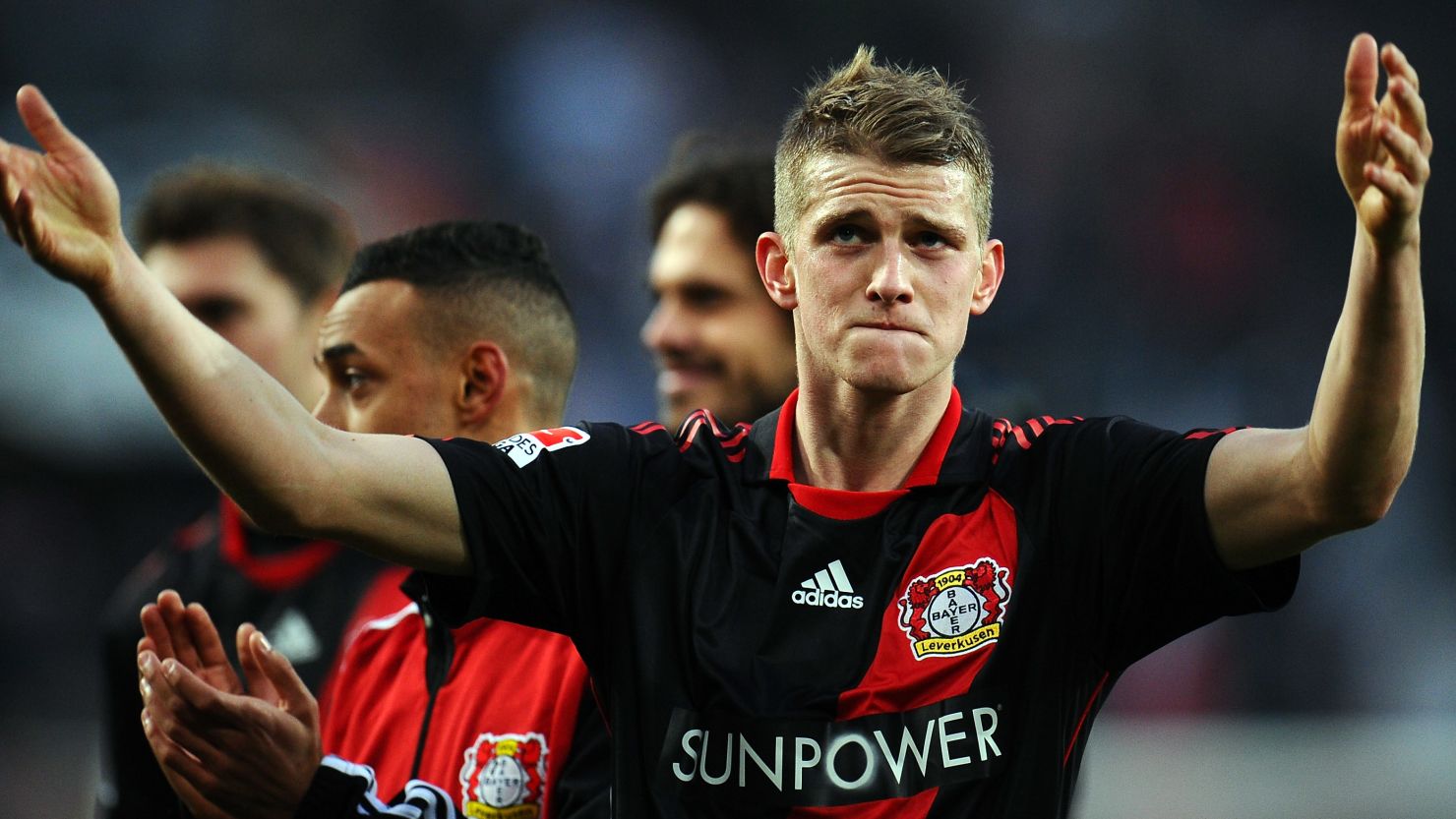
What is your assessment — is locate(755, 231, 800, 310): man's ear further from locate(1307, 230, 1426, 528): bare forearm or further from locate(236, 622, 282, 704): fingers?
locate(236, 622, 282, 704): fingers

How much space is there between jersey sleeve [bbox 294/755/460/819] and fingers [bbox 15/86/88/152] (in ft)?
4.56

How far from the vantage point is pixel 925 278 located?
8.70 feet

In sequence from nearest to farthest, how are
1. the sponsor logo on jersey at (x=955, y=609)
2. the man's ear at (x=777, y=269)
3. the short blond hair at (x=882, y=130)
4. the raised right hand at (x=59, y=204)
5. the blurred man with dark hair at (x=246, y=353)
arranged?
the raised right hand at (x=59, y=204) < the sponsor logo on jersey at (x=955, y=609) < the short blond hair at (x=882, y=130) < the man's ear at (x=777, y=269) < the blurred man with dark hair at (x=246, y=353)

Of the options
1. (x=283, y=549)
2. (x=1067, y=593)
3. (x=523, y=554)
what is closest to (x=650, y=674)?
(x=523, y=554)

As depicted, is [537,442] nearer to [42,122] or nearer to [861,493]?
[861,493]

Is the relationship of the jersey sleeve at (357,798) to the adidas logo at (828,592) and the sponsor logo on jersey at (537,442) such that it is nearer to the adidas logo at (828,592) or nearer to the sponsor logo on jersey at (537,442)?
the sponsor logo on jersey at (537,442)

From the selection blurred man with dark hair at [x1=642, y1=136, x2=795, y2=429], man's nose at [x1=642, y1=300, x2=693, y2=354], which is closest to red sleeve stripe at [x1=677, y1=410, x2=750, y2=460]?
blurred man with dark hair at [x1=642, y1=136, x2=795, y2=429]

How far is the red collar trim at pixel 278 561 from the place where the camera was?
197 inches

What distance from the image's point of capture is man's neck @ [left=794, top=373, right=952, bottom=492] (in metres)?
2.78

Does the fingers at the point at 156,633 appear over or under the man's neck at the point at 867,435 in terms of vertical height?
under

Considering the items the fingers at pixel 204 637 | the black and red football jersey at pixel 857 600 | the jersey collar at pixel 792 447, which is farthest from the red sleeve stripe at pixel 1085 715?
the fingers at pixel 204 637

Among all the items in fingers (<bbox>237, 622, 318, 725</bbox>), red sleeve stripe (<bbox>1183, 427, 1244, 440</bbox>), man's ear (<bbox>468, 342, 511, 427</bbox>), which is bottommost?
fingers (<bbox>237, 622, 318, 725</bbox>)

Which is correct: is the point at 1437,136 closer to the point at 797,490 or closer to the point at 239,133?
the point at 239,133

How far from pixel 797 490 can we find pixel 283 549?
9.22 ft
